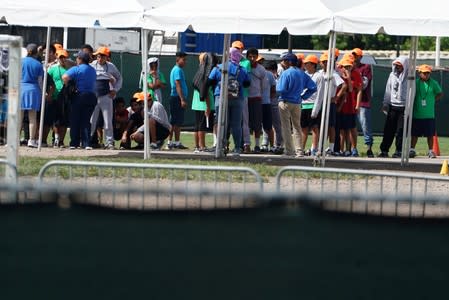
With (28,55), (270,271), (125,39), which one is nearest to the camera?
(270,271)

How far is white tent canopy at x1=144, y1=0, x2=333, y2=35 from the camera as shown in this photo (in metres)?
15.4

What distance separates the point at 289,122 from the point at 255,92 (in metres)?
1.29

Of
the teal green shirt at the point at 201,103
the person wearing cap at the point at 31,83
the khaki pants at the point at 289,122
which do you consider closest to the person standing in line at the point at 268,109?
the teal green shirt at the point at 201,103

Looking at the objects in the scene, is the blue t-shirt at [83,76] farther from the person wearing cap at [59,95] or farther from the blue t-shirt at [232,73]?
the blue t-shirt at [232,73]

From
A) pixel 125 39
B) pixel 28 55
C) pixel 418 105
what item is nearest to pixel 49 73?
pixel 28 55

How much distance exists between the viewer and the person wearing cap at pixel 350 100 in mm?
19562

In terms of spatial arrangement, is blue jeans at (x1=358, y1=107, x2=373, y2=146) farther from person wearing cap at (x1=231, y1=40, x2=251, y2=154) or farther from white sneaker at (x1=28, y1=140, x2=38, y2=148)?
white sneaker at (x1=28, y1=140, x2=38, y2=148)

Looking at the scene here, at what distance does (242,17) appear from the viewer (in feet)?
51.3

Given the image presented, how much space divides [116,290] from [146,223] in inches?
13.8

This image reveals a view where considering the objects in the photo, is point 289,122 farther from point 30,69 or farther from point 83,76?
point 30,69

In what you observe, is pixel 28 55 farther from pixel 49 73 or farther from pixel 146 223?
pixel 146 223

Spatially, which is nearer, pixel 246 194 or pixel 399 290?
pixel 246 194

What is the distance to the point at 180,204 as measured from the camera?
16.5ft

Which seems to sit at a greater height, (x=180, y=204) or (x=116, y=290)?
(x=180, y=204)
